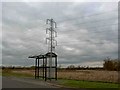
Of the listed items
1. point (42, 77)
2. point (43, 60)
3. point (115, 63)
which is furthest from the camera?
point (115, 63)

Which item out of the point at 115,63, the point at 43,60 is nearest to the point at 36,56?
the point at 43,60

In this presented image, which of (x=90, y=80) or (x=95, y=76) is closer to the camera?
(x=90, y=80)

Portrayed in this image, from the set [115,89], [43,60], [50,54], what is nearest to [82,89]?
[115,89]

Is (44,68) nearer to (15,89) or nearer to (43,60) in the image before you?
(43,60)

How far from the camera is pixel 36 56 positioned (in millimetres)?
36938

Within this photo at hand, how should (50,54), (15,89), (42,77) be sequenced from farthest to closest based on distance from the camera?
1. (42,77)
2. (50,54)
3. (15,89)

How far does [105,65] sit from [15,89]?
68.8 m

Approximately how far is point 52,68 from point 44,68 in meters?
1.17

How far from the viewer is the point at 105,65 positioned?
8731 cm

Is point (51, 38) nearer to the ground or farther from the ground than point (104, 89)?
farther from the ground

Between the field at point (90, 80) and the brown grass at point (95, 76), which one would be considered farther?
the brown grass at point (95, 76)

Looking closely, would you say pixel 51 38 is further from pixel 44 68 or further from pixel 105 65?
pixel 105 65

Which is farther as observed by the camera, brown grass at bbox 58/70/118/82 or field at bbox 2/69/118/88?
brown grass at bbox 58/70/118/82

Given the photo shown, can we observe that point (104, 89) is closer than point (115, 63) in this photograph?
Yes
